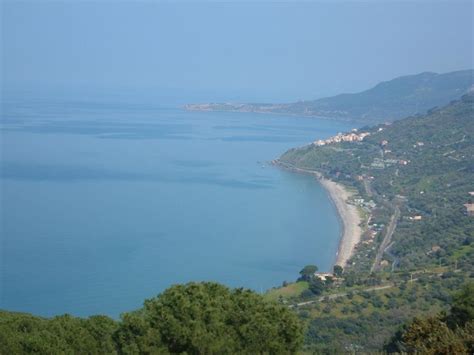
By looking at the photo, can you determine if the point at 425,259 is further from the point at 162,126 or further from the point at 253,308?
the point at 162,126

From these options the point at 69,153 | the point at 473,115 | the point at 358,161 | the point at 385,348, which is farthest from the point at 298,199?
the point at 385,348

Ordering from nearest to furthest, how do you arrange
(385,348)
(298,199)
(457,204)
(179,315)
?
(179,315) → (385,348) → (457,204) → (298,199)

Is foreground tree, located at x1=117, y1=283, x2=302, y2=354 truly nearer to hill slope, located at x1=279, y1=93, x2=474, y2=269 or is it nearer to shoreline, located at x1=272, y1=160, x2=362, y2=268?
hill slope, located at x1=279, y1=93, x2=474, y2=269

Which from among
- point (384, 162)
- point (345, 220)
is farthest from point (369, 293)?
point (384, 162)

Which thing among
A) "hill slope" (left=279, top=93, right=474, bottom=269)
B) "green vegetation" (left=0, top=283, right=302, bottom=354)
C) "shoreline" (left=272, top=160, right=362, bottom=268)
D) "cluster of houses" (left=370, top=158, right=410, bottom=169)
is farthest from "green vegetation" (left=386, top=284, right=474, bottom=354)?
"cluster of houses" (left=370, top=158, right=410, bottom=169)

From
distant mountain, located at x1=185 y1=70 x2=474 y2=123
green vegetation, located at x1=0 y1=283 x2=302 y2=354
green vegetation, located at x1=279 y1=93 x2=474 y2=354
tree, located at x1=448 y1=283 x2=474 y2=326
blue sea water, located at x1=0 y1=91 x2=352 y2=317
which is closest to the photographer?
green vegetation, located at x1=0 y1=283 x2=302 y2=354
